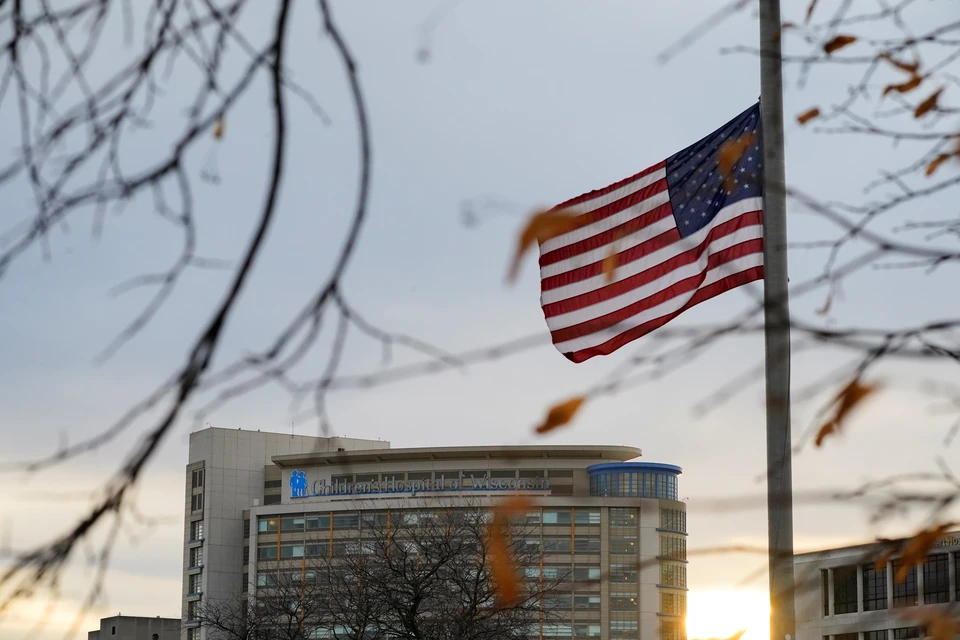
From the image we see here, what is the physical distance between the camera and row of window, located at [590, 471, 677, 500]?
107m

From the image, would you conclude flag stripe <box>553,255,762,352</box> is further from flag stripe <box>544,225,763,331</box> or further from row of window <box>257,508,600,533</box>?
row of window <box>257,508,600,533</box>

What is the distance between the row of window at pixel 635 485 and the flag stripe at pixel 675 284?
95.8 metres

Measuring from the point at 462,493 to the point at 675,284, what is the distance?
87.6 metres

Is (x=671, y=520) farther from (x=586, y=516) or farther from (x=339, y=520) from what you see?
(x=339, y=520)

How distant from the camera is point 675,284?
11.4 m

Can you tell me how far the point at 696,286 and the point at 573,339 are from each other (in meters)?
1.20

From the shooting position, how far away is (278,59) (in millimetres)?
2969

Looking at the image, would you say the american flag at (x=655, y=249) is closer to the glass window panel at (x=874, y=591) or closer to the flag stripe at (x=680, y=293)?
the flag stripe at (x=680, y=293)

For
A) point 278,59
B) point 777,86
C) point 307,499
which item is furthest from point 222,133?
point 307,499

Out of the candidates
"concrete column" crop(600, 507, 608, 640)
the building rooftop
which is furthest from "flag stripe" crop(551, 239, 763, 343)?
the building rooftop

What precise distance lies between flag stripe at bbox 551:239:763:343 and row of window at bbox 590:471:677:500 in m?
95.8

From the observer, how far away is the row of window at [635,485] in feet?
351

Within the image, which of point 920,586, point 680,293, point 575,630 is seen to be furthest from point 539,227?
point 575,630

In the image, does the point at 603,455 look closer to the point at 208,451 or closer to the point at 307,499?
the point at 307,499
